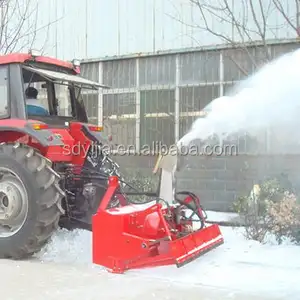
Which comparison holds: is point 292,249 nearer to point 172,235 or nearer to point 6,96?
point 172,235

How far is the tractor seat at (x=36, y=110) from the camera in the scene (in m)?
6.62

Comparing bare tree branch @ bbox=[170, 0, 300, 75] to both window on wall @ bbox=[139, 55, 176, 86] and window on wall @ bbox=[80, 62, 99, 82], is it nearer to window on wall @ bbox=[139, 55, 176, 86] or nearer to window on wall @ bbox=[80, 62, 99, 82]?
window on wall @ bbox=[139, 55, 176, 86]

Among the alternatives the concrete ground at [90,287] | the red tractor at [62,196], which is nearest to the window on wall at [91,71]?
the red tractor at [62,196]

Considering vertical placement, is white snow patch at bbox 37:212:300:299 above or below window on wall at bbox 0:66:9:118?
below

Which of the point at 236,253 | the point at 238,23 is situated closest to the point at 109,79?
the point at 238,23

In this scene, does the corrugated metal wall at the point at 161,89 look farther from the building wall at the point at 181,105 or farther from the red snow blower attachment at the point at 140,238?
the red snow blower attachment at the point at 140,238

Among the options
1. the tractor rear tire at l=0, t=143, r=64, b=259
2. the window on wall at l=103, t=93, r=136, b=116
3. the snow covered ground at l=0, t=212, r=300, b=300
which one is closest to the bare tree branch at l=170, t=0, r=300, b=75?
the window on wall at l=103, t=93, r=136, b=116

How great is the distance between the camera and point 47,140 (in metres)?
6.30

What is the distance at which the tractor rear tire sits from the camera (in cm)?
614

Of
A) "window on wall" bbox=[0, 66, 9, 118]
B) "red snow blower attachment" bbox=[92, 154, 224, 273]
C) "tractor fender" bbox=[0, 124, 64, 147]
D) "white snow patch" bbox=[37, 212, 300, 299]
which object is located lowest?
"white snow patch" bbox=[37, 212, 300, 299]

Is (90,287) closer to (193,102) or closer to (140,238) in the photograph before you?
(140,238)

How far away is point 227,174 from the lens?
33.2ft

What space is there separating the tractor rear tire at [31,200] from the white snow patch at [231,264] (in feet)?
1.22

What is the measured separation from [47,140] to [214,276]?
2.53 m
